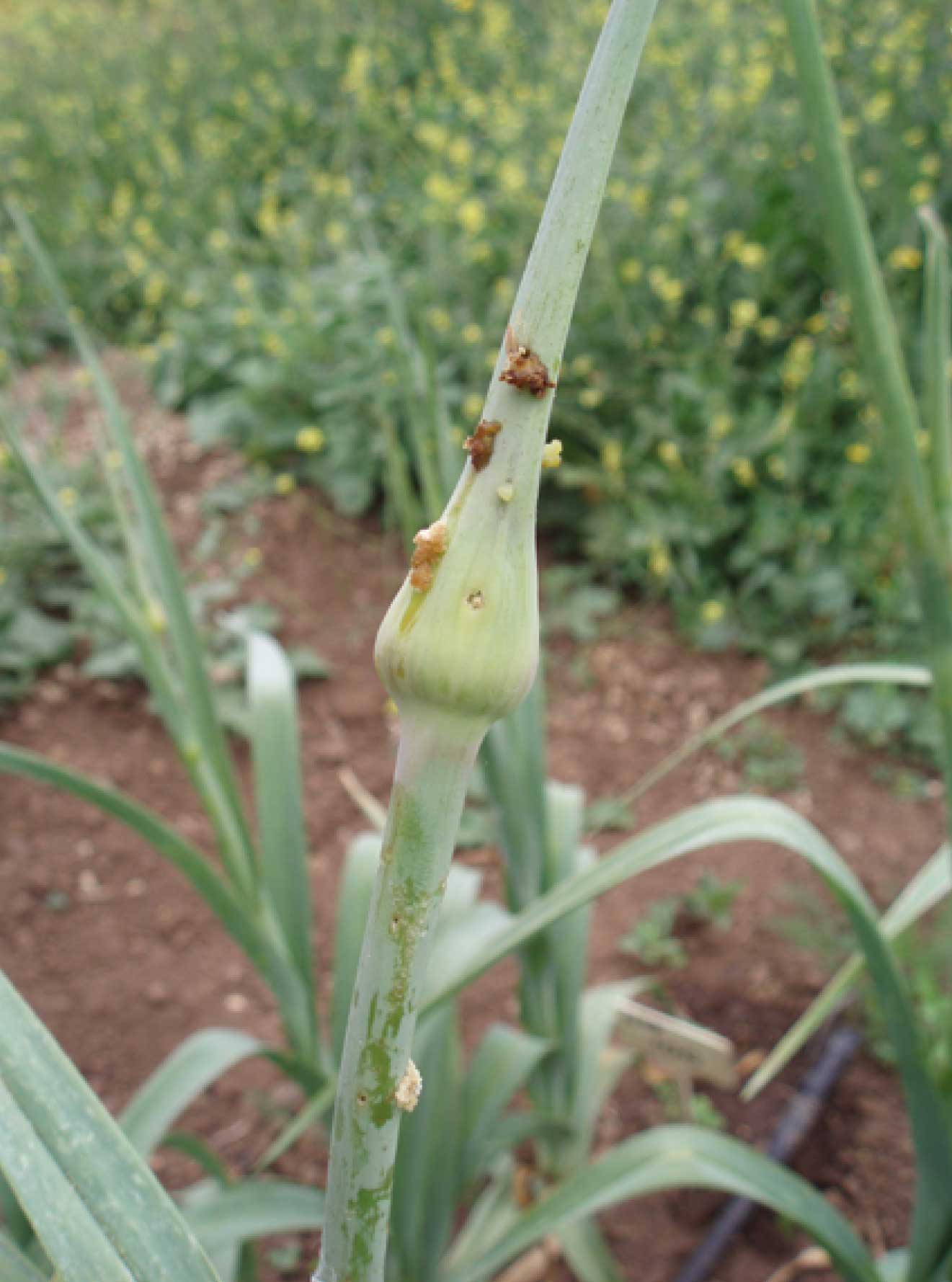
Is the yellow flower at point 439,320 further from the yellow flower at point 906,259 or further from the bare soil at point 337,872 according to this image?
the yellow flower at point 906,259

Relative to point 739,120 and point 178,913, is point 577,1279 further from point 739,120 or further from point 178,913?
point 739,120

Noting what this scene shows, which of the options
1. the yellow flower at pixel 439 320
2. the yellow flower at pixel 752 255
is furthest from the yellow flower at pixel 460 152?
the yellow flower at pixel 752 255

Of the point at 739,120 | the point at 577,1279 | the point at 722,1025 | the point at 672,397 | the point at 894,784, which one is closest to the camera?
the point at 577,1279

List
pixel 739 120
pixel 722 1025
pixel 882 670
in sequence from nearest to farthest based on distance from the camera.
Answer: pixel 882 670 < pixel 722 1025 < pixel 739 120

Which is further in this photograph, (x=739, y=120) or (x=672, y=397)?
(x=739, y=120)

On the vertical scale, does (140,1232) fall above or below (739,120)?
below

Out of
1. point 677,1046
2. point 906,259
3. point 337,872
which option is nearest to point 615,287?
point 906,259

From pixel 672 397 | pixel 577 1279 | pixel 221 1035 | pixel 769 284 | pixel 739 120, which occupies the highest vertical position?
pixel 739 120

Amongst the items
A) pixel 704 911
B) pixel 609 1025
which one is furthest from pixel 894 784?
pixel 609 1025
